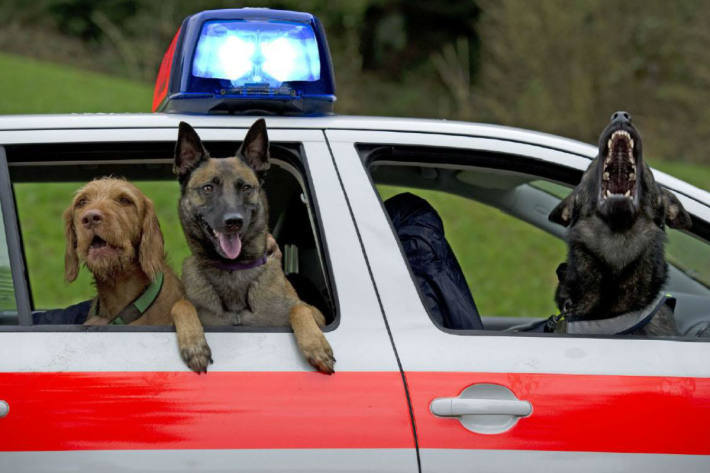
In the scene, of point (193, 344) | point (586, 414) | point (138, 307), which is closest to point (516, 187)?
point (586, 414)

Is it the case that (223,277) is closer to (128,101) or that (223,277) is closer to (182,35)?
(182,35)

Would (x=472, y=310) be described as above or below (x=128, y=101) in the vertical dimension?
above

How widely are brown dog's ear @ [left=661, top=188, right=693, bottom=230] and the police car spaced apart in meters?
0.04

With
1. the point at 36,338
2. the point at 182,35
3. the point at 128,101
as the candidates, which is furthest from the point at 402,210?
the point at 128,101

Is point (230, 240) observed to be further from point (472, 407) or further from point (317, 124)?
point (472, 407)

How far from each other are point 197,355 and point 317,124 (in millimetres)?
848

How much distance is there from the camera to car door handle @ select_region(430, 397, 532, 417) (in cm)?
237

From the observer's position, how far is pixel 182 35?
3055 millimetres

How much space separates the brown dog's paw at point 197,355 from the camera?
7.69ft

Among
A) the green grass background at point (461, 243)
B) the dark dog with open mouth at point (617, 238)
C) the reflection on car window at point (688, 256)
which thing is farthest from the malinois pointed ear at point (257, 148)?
the green grass background at point (461, 243)

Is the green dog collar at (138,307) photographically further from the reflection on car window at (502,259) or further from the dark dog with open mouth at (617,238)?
the reflection on car window at (502,259)

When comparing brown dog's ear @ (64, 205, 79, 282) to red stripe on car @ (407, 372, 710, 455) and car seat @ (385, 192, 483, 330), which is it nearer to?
car seat @ (385, 192, 483, 330)

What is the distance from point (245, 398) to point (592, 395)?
95 centimetres

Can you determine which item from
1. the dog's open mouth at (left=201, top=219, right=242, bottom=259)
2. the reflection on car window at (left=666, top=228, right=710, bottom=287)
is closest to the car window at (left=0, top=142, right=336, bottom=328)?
the dog's open mouth at (left=201, top=219, right=242, bottom=259)
